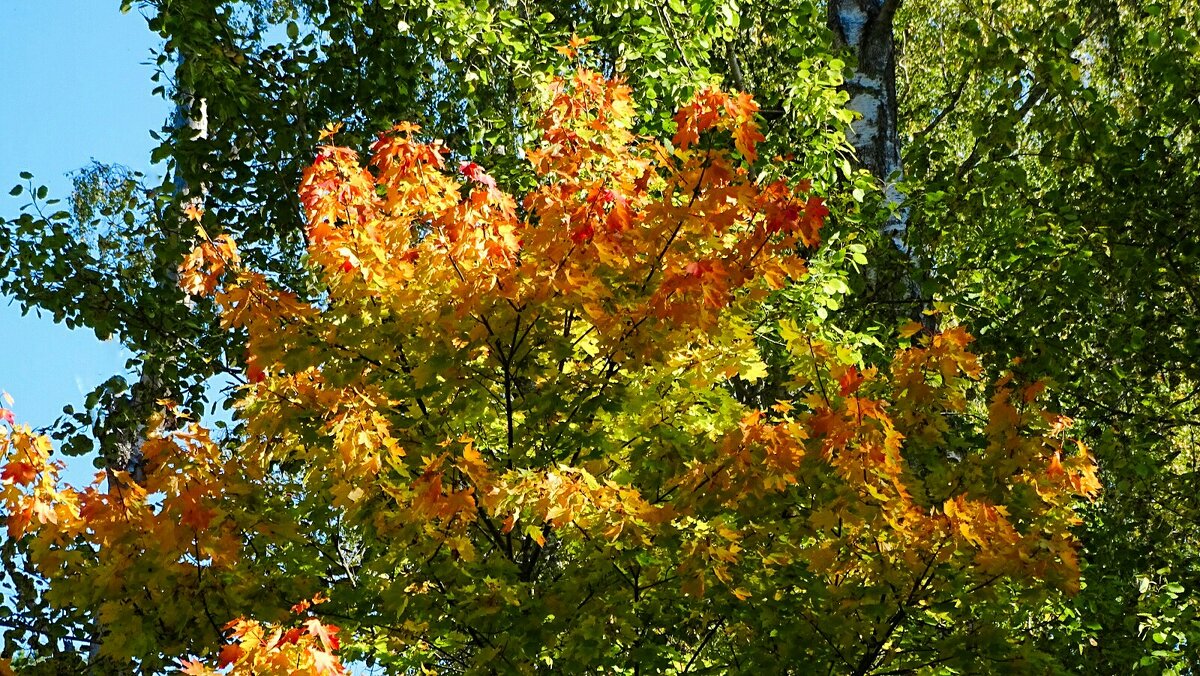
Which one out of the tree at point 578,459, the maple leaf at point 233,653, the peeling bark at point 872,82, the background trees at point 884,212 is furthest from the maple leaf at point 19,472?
the peeling bark at point 872,82

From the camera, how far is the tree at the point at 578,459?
4.50 metres

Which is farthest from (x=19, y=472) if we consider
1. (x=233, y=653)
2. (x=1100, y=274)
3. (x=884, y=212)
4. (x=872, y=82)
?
(x=1100, y=274)

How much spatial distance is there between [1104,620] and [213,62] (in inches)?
278

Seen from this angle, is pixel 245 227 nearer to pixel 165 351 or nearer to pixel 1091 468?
pixel 165 351

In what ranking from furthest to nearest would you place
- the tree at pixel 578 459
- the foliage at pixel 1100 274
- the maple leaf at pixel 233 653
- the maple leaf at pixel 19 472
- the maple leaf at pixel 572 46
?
the foliage at pixel 1100 274 < the maple leaf at pixel 572 46 < the maple leaf at pixel 19 472 < the tree at pixel 578 459 < the maple leaf at pixel 233 653

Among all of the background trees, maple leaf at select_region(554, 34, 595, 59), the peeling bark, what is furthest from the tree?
the peeling bark

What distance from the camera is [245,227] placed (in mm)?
9305

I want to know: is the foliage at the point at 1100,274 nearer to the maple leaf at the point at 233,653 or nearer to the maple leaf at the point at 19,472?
the maple leaf at the point at 233,653

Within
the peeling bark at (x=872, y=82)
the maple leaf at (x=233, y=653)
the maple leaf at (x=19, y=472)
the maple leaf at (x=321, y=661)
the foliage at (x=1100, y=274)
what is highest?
the peeling bark at (x=872, y=82)

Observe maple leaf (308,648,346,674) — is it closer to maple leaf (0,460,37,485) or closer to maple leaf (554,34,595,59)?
maple leaf (0,460,37,485)

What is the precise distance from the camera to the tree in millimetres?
4496

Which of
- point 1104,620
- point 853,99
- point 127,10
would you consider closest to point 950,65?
point 853,99

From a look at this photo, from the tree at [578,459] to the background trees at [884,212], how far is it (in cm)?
216

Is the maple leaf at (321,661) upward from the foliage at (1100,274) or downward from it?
downward
